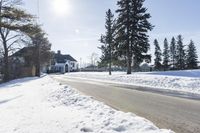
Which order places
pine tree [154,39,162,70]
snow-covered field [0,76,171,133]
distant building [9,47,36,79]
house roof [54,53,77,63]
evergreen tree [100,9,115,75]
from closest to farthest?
snow-covered field [0,76,171,133] → distant building [9,47,36,79] → evergreen tree [100,9,115,75] → pine tree [154,39,162,70] → house roof [54,53,77,63]

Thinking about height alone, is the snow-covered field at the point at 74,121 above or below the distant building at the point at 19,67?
Answer: below

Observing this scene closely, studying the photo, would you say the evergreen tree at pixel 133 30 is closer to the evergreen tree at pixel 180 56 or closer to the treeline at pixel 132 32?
the treeline at pixel 132 32

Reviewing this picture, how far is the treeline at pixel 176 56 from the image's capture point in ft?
284

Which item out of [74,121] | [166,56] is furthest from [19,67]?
[166,56]

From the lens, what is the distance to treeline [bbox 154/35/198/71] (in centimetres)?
A: 8656

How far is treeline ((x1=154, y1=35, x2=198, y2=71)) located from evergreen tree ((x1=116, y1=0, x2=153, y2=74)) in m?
41.8

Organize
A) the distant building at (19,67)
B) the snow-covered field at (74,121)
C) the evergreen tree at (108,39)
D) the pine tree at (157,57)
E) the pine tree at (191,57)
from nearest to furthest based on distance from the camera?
1. the snow-covered field at (74,121)
2. the distant building at (19,67)
3. the evergreen tree at (108,39)
4. the pine tree at (191,57)
5. the pine tree at (157,57)

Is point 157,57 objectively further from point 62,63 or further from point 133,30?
point 133,30

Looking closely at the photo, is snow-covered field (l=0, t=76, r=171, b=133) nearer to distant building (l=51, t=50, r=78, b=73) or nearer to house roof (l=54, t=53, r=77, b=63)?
distant building (l=51, t=50, r=78, b=73)

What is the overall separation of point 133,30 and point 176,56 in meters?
46.2

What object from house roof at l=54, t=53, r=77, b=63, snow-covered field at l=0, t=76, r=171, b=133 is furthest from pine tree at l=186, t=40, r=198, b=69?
snow-covered field at l=0, t=76, r=171, b=133

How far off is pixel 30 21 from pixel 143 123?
19218mm

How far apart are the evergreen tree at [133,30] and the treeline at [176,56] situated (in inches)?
1645

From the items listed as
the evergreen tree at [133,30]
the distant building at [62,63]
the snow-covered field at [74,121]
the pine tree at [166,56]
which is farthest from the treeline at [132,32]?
the distant building at [62,63]
